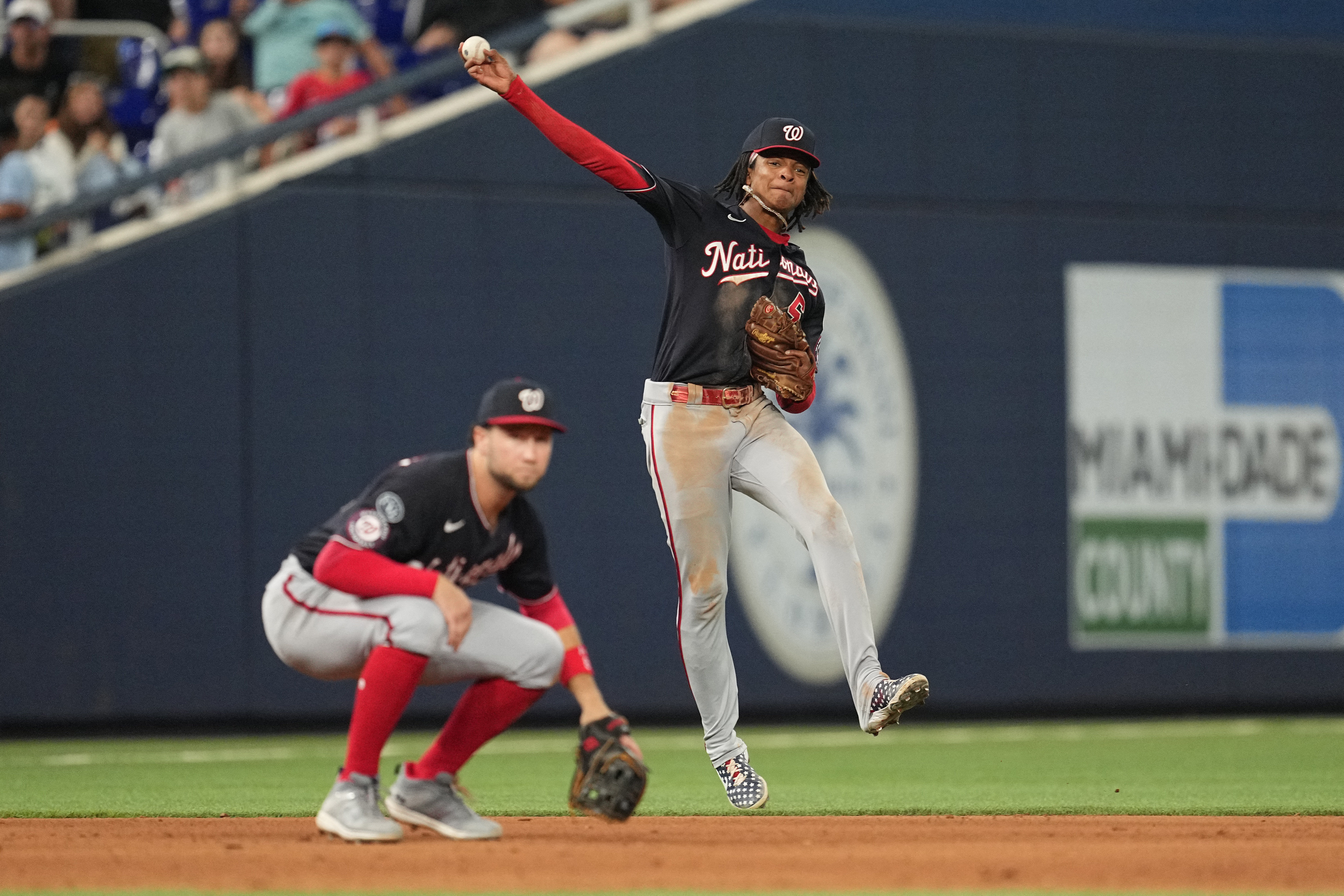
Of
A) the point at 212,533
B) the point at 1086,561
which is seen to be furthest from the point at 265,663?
the point at 1086,561

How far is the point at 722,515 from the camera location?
21.8 feet

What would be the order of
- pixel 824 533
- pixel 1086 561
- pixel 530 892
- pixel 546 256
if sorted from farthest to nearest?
pixel 1086 561, pixel 546 256, pixel 824 533, pixel 530 892

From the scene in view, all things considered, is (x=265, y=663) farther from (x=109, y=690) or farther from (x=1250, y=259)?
(x=1250, y=259)

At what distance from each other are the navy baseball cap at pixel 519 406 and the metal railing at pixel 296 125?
6.64 m

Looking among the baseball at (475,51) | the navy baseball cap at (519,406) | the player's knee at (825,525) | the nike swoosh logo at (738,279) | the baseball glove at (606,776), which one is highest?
the baseball at (475,51)

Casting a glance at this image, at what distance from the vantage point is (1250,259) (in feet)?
47.6

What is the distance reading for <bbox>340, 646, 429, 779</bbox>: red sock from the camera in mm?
5602

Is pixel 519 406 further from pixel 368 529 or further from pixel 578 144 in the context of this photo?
pixel 578 144

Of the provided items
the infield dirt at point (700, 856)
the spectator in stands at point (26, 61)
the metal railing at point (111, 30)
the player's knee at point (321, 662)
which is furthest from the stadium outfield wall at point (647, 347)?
the player's knee at point (321, 662)

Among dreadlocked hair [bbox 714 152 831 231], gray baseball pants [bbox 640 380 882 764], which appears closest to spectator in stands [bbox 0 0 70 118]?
dreadlocked hair [bbox 714 152 831 231]

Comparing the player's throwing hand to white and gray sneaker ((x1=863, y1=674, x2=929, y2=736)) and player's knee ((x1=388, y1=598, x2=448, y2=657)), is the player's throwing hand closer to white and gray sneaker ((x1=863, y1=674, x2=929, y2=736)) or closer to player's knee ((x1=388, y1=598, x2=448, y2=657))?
player's knee ((x1=388, y1=598, x2=448, y2=657))

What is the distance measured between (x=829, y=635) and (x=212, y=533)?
4.17 m

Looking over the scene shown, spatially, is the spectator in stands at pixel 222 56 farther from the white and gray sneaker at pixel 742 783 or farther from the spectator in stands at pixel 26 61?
the white and gray sneaker at pixel 742 783

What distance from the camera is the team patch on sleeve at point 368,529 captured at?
5.65 meters
